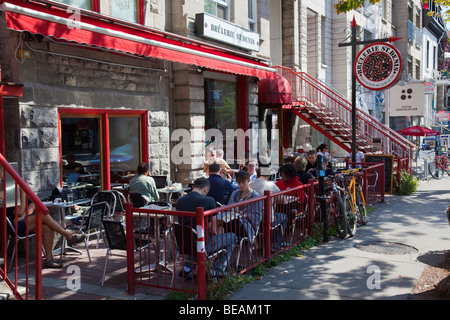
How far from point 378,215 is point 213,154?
3.85 m

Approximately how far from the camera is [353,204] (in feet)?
26.7

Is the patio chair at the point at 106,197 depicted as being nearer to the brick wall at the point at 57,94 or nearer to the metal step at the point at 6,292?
the brick wall at the point at 57,94

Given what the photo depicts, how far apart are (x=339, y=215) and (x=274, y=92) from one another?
289 inches

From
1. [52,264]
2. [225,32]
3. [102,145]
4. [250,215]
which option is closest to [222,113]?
[225,32]

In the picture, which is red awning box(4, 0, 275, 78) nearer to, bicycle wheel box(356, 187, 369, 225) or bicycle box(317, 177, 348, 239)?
bicycle box(317, 177, 348, 239)

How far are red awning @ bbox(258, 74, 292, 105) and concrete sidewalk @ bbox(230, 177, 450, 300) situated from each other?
5.86 metres

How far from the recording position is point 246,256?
595 cm

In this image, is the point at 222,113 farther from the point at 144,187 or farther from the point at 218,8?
the point at 144,187

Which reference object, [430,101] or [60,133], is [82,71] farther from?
[430,101]

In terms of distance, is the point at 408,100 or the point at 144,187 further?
the point at 408,100

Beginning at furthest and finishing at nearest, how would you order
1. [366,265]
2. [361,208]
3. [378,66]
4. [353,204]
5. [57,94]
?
[378,66]
[361,208]
[353,204]
[57,94]
[366,265]


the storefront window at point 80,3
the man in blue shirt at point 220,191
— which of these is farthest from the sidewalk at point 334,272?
the storefront window at point 80,3

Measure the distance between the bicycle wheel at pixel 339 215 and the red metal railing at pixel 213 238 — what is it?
31 centimetres

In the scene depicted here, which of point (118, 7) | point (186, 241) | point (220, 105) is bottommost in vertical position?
point (186, 241)
